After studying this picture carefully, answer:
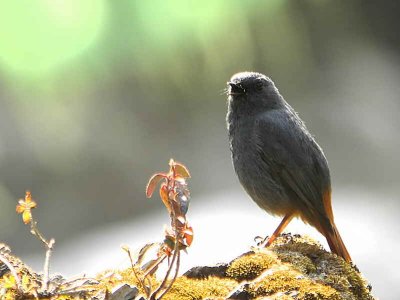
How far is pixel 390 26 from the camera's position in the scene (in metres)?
11.2

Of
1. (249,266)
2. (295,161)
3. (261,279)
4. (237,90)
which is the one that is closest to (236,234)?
(237,90)

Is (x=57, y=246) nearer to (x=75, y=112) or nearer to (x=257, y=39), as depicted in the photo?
(x=75, y=112)

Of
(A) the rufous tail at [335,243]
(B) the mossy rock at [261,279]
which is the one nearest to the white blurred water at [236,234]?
(A) the rufous tail at [335,243]

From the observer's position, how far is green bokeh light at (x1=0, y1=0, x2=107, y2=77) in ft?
25.3

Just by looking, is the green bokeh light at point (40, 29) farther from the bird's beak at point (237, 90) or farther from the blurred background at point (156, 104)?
the bird's beak at point (237, 90)

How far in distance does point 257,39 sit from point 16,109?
3.01m

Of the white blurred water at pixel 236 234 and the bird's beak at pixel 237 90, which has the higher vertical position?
the white blurred water at pixel 236 234

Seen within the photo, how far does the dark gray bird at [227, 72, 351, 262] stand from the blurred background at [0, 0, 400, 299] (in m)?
2.90

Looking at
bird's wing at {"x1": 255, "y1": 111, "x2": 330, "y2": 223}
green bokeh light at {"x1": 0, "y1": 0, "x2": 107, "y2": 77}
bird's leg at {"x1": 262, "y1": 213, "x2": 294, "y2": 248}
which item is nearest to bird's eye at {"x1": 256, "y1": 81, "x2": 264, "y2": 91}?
bird's wing at {"x1": 255, "y1": 111, "x2": 330, "y2": 223}

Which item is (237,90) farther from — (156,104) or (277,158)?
(156,104)

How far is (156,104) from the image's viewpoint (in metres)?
9.84

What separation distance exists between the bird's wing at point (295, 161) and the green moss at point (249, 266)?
1084 millimetres

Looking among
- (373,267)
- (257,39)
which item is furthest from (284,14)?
(373,267)

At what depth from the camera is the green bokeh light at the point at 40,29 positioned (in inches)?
304
